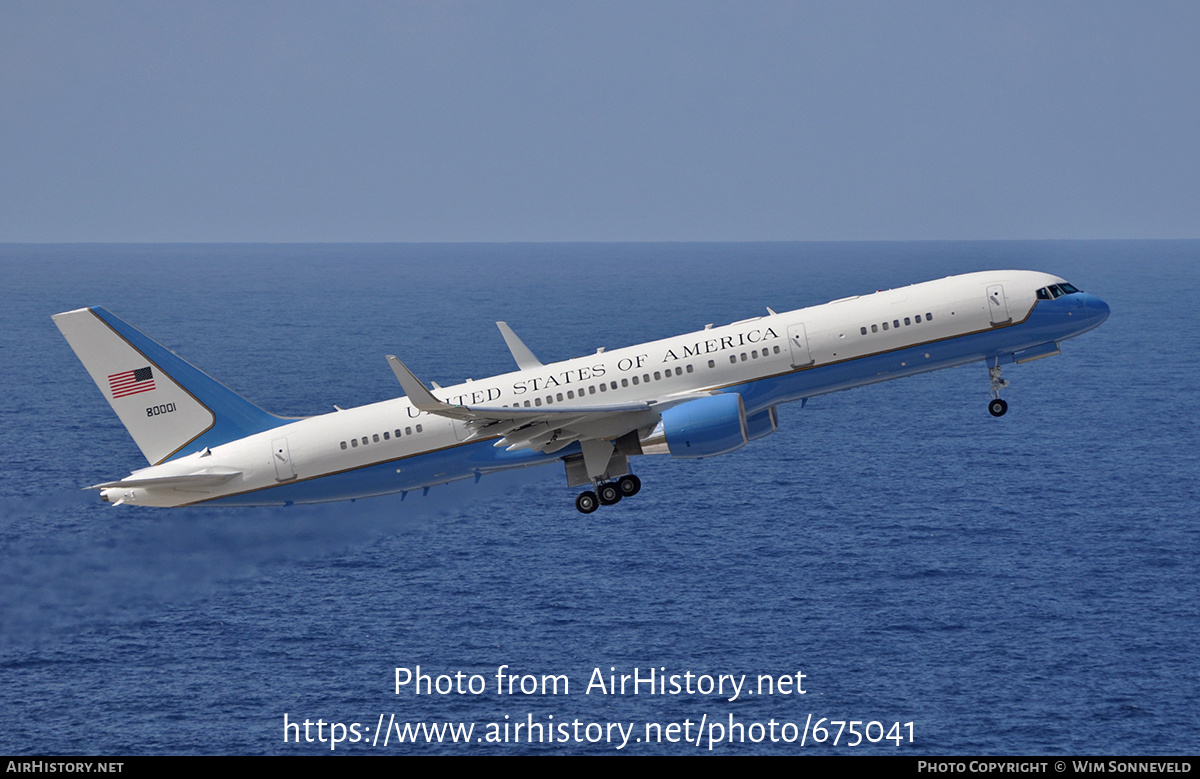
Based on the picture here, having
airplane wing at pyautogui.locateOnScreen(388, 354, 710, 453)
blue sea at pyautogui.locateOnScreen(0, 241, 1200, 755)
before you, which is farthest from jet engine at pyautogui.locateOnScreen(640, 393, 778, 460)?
blue sea at pyautogui.locateOnScreen(0, 241, 1200, 755)

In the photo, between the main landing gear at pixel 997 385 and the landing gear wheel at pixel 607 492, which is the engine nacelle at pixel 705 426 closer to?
the landing gear wheel at pixel 607 492

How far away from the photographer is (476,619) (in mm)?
127438

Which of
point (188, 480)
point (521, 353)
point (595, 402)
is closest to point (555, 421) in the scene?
point (595, 402)

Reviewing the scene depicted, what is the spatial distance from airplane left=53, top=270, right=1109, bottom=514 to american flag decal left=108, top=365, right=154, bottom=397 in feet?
0.35

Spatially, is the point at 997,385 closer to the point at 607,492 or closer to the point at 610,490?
the point at 610,490

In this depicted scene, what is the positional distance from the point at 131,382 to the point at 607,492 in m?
26.1

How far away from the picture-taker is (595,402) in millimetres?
57969

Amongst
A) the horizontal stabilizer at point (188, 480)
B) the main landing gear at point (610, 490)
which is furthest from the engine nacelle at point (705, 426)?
the horizontal stabilizer at point (188, 480)

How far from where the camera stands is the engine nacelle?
55344 mm

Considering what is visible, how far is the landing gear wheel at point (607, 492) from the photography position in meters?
59.7

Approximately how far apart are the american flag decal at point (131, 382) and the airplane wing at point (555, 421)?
15976 millimetres

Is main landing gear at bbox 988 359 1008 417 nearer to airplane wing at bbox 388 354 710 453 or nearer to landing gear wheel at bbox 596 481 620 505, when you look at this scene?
airplane wing at bbox 388 354 710 453
